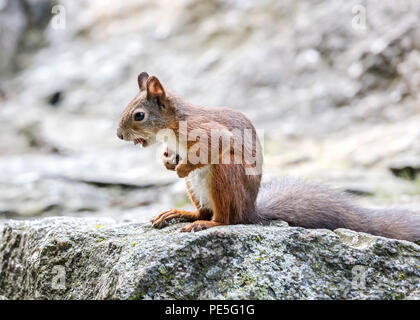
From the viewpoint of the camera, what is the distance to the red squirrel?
2.48 m

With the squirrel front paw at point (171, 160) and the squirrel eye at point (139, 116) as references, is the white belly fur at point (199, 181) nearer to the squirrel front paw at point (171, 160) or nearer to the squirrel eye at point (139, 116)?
the squirrel front paw at point (171, 160)

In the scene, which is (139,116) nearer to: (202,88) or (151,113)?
(151,113)

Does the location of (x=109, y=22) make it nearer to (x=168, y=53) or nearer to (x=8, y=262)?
(x=168, y=53)

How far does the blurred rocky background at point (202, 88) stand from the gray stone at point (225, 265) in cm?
237

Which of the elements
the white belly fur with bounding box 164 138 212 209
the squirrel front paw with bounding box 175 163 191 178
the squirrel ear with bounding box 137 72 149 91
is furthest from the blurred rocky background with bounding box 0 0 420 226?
the squirrel front paw with bounding box 175 163 191 178

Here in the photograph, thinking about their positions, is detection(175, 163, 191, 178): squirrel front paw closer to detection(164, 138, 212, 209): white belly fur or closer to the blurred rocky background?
detection(164, 138, 212, 209): white belly fur

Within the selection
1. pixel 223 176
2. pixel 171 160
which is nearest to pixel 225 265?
pixel 223 176

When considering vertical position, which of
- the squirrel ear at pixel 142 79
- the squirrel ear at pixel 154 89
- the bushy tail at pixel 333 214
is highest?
the squirrel ear at pixel 142 79

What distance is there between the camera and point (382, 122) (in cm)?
694

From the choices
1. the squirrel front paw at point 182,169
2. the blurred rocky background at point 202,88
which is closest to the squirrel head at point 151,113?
the squirrel front paw at point 182,169

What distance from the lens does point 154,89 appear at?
8.63 feet

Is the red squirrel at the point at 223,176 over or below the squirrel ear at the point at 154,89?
below

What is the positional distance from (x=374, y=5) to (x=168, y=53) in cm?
349

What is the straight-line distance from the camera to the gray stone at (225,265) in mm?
1973
